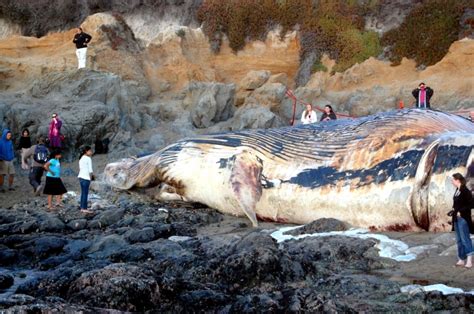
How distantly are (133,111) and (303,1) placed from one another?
1009cm

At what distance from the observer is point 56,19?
28.3 metres

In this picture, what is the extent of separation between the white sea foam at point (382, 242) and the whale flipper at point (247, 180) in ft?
3.45

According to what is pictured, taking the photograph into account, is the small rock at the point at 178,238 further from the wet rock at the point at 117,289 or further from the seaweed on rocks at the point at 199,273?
the wet rock at the point at 117,289

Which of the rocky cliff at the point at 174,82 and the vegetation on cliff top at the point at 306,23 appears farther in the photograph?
the vegetation on cliff top at the point at 306,23

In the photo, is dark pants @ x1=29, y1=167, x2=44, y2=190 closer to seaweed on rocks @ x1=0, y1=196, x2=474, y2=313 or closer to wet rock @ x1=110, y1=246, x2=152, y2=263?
seaweed on rocks @ x1=0, y1=196, x2=474, y2=313

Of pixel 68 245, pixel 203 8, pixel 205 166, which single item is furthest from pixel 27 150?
pixel 203 8

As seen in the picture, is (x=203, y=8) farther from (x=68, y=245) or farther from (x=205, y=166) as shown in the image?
(x=68, y=245)

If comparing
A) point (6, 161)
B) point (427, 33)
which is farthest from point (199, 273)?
point (427, 33)

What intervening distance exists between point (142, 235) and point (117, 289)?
301cm

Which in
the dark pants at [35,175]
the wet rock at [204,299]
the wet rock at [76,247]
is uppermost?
the wet rock at [204,299]

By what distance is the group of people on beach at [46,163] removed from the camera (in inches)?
466

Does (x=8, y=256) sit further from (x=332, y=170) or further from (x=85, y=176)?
(x=332, y=170)

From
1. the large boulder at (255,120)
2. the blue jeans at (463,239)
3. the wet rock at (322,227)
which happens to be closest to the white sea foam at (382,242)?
the wet rock at (322,227)

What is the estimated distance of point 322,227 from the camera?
8773mm
